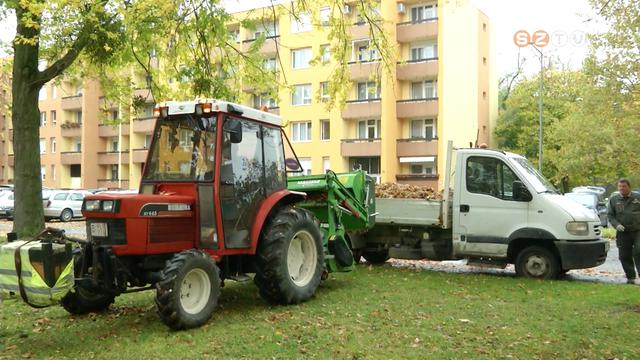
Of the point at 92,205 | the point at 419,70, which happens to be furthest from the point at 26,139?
the point at 419,70

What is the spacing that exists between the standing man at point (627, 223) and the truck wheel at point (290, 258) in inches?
211

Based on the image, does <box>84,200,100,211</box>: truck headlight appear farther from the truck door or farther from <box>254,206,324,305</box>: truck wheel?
the truck door

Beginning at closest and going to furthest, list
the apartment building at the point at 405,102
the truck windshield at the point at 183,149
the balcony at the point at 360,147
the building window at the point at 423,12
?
the truck windshield at the point at 183,149
the apartment building at the point at 405,102
the building window at the point at 423,12
the balcony at the point at 360,147

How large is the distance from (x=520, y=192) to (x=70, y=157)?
2234 inches

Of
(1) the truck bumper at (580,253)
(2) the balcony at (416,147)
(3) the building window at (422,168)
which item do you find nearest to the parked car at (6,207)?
(2) the balcony at (416,147)

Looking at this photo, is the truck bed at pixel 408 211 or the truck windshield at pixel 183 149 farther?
the truck bed at pixel 408 211

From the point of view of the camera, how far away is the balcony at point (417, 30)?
40688mm

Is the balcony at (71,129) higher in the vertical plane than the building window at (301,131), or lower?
higher

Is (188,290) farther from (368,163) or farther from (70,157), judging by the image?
(70,157)

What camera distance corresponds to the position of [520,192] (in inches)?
418

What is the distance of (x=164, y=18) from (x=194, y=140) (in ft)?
8.83

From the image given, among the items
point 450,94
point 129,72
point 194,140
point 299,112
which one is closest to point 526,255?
point 194,140

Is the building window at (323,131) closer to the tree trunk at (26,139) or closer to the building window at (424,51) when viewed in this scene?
the building window at (424,51)

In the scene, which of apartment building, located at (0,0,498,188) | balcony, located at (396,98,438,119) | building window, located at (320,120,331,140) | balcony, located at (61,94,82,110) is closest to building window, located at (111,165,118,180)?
balcony, located at (61,94,82,110)
